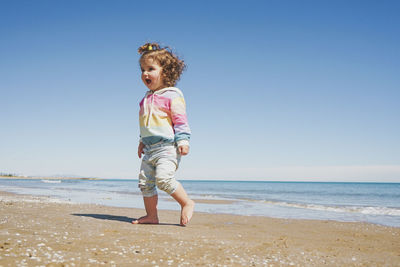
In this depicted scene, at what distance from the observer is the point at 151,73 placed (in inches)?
167

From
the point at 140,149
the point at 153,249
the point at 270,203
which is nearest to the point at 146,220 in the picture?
the point at 140,149

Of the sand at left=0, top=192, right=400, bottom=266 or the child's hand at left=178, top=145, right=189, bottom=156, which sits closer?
the sand at left=0, top=192, right=400, bottom=266

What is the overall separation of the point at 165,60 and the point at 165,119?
0.86 meters

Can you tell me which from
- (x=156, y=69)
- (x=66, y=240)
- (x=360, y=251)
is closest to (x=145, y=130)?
(x=156, y=69)

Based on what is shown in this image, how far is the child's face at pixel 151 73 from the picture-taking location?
4246 millimetres

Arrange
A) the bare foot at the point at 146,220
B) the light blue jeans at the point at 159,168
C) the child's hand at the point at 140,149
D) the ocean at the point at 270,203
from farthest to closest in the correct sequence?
the ocean at the point at 270,203 < the child's hand at the point at 140,149 < the bare foot at the point at 146,220 < the light blue jeans at the point at 159,168

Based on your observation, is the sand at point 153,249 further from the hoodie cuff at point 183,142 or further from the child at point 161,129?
the hoodie cuff at point 183,142

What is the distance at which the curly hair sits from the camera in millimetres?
4277

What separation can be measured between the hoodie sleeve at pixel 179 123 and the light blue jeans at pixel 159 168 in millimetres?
155

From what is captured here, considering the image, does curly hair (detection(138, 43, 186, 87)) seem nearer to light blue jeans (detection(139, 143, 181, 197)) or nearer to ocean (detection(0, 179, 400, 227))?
light blue jeans (detection(139, 143, 181, 197))

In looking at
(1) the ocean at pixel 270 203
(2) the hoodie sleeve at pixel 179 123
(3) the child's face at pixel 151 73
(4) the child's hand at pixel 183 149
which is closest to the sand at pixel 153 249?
(4) the child's hand at pixel 183 149

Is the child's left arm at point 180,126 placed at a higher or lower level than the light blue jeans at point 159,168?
higher

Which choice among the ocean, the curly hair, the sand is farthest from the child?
the ocean

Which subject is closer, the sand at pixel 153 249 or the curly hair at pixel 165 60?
the sand at pixel 153 249
